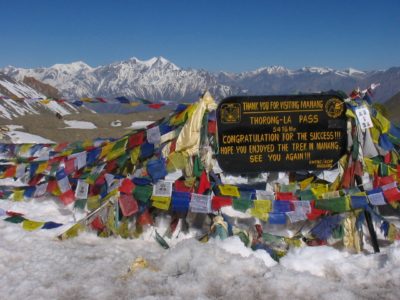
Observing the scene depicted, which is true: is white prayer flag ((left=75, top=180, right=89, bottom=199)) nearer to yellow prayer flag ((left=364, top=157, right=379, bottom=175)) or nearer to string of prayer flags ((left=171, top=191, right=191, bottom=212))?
string of prayer flags ((left=171, top=191, right=191, bottom=212))

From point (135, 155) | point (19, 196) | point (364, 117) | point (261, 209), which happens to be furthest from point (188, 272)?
point (19, 196)

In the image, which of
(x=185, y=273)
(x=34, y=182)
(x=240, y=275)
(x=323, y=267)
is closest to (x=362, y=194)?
(x=323, y=267)

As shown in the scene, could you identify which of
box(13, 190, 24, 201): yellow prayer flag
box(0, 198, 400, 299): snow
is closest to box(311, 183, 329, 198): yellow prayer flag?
box(0, 198, 400, 299): snow

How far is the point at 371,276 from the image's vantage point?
19.0 feet

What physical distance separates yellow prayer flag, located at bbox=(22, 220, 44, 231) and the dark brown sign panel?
3.29m

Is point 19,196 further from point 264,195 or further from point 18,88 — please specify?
point 18,88

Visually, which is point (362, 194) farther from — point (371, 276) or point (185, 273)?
point (185, 273)

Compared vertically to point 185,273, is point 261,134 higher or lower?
higher

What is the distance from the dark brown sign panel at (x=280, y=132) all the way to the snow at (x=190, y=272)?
1557 millimetres

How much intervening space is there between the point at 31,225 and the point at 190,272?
335 centimetres

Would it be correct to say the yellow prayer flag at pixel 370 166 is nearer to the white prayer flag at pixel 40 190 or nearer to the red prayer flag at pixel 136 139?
the red prayer flag at pixel 136 139

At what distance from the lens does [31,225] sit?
25.8ft

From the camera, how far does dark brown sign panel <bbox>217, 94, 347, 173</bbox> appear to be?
7594 mm

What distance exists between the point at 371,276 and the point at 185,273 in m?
2.35
